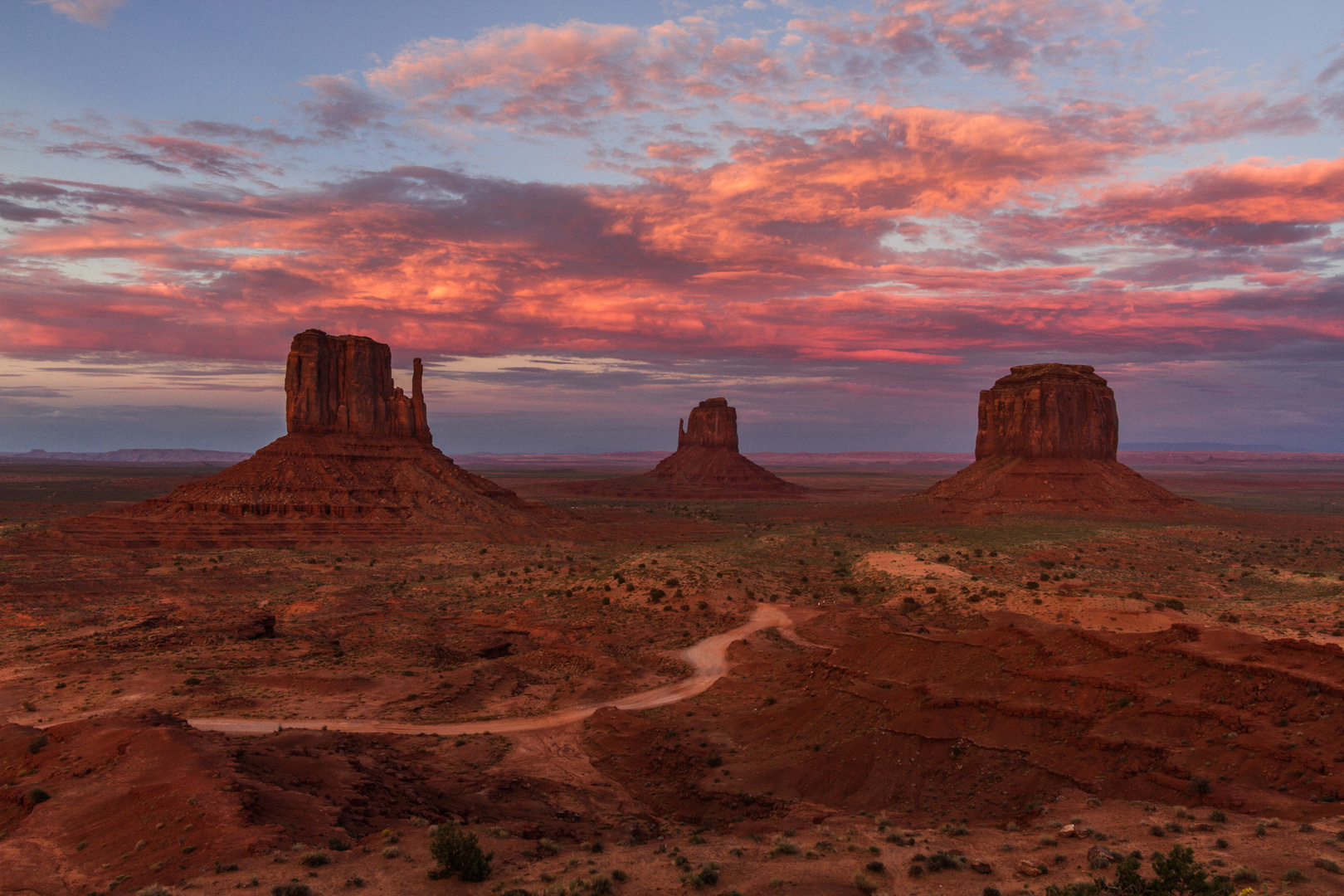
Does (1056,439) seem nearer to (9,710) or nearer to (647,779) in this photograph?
(647,779)

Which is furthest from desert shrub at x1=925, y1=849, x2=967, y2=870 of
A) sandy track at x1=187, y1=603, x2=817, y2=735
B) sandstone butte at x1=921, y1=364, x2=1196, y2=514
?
sandstone butte at x1=921, y1=364, x2=1196, y2=514

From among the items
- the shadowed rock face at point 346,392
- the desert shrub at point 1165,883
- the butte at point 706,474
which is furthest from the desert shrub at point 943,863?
the butte at point 706,474

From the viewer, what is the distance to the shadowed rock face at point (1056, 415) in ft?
322

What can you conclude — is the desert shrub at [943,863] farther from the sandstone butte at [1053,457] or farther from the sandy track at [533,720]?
the sandstone butte at [1053,457]

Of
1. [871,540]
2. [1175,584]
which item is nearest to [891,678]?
[1175,584]

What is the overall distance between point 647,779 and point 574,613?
2283cm

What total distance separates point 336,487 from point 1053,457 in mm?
90014

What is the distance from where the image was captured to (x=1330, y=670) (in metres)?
19.5

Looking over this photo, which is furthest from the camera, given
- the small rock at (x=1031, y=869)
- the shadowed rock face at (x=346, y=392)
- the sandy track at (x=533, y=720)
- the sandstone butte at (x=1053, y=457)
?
the sandstone butte at (x=1053, y=457)

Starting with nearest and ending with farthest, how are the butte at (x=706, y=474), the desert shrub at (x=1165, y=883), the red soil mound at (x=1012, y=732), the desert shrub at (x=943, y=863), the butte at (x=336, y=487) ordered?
the desert shrub at (x=1165, y=883), the desert shrub at (x=943, y=863), the red soil mound at (x=1012, y=732), the butte at (x=336, y=487), the butte at (x=706, y=474)

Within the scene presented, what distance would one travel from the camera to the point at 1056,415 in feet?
321

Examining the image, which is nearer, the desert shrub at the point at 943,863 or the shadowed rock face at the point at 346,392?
the desert shrub at the point at 943,863

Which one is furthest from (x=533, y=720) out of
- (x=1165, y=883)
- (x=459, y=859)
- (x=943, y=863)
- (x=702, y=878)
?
(x=1165, y=883)

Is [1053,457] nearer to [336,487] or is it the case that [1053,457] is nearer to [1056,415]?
[1056,415]
